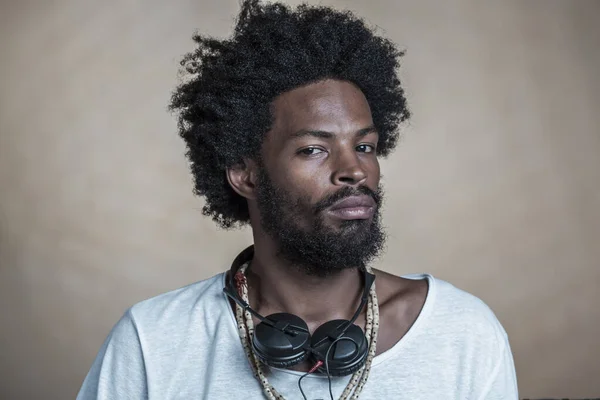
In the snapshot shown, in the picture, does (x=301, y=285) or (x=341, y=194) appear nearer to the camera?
(x=341, y=194)

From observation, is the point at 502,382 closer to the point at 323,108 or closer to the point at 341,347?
the point at 341,347

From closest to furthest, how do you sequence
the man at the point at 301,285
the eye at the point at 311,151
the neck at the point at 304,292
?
the man at the point at 301,285, the eye at the point at 311,151, the neck at the point at 304,292

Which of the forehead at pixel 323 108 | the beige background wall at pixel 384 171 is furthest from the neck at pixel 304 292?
the beige background wall at pixel 384 171

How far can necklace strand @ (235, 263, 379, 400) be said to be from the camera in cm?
303

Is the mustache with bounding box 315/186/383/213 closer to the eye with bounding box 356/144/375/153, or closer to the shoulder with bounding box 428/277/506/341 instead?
the eye with bounding box 356/144/375/153

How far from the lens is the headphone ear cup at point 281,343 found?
2941 mm

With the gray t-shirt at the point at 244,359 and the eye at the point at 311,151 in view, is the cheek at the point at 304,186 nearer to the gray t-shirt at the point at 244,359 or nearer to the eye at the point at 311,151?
the eye at the point at 311,151

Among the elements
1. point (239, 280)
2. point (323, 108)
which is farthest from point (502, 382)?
point (323, 108)

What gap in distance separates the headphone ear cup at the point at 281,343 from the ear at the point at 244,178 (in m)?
0.62

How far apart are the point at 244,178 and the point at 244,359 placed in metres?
0.73

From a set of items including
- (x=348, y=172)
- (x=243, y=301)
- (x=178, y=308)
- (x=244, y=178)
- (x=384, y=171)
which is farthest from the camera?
(x=384, y=171)

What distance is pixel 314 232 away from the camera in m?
3.15

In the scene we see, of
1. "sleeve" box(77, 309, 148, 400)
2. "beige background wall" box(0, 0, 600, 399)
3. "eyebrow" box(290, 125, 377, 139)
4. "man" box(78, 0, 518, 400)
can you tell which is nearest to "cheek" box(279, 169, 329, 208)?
"man" box(78, 0, 518, 400)

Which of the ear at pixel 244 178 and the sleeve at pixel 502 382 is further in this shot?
the ear at pixel 244 178
